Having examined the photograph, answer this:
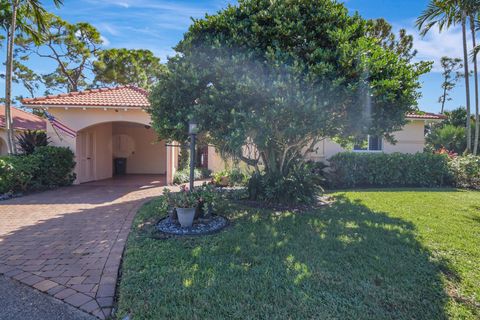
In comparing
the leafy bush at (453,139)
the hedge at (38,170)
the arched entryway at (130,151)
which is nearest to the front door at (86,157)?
the hedge at (38,170)

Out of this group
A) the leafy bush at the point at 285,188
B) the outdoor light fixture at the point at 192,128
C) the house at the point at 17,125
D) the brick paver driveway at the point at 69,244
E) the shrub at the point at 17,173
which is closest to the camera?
the brick paver driveway at the point at 69,244

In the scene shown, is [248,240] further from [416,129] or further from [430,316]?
[416,129]

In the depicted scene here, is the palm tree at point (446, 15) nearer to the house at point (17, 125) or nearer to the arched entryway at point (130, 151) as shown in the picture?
the arched entryway at point (130, 151)

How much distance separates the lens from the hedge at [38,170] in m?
8.93

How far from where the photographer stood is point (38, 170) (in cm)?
1003

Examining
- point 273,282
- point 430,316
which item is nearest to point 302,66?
point 273,282

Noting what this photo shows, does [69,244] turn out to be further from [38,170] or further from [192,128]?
[38,170]

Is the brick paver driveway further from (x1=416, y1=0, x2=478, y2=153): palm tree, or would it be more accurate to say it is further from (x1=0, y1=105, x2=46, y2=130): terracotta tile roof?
(x1=416, y1=0, x2=478, y2=153): palm tree

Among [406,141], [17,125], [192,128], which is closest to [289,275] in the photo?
[192,128]

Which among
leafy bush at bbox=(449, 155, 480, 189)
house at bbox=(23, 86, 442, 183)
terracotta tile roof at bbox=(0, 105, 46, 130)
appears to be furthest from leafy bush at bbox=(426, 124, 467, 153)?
terracotta tile roof at bbox=(0, 105, 46, 130)

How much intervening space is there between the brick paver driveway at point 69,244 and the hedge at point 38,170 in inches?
32.4

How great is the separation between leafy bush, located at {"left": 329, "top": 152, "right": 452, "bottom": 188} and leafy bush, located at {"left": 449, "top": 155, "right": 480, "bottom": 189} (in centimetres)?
37

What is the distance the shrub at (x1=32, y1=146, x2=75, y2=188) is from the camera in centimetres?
1025

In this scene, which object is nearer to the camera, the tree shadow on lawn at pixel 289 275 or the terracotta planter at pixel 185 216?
the tree shadow on lawn at pixel 289 275
